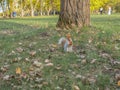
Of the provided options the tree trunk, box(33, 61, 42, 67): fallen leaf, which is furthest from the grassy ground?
the tree trunk

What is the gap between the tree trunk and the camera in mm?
7559

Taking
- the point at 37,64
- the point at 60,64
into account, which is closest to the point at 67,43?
the point at 60,64

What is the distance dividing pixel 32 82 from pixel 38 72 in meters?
0.34

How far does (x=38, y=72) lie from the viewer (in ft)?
13.4

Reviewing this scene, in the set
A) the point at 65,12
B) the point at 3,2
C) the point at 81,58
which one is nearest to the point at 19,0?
the point at 3,2

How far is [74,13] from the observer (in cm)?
761

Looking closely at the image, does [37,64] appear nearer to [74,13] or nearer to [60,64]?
[60,64]

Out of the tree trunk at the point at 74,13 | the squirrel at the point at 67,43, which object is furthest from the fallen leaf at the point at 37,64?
the tree trunk at the point at 74,13

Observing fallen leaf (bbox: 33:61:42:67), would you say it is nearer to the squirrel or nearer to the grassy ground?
the grassy ground

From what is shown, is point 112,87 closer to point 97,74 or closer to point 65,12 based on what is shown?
point 97,74

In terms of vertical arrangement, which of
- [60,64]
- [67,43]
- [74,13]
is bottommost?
[60,64]

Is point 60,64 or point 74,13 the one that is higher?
point 74,13

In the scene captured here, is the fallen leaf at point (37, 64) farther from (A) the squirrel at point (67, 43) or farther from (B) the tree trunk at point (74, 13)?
(B) the tree trunk at point (74, 13)

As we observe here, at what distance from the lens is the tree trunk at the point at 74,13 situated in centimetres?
756
